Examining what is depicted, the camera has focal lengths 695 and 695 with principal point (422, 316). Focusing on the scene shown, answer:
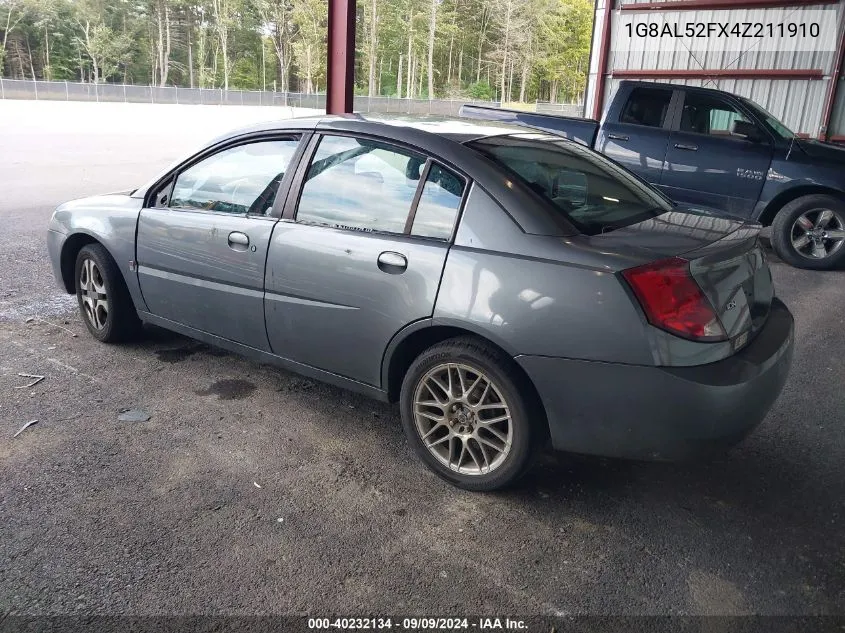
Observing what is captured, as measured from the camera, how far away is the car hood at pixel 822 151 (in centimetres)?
768

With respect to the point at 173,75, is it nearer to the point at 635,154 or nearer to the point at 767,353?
the point at 635,154

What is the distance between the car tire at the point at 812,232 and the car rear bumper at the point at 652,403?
19.2 feet

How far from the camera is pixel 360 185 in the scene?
3.30 m

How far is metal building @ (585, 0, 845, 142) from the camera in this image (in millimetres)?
11867

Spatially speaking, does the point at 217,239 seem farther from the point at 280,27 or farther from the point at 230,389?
the point at 280,27

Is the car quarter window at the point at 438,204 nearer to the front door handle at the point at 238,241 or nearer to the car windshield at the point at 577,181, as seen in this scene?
the car windshield at the point at 577,181

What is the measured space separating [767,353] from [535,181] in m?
1.18

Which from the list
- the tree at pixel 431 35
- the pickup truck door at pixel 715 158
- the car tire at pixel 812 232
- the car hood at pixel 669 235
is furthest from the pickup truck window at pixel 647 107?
the tree at pixel 431 35

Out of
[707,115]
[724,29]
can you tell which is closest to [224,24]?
[724,29]

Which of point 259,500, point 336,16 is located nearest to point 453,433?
point 259,500

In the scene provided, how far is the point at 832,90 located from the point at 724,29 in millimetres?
2193

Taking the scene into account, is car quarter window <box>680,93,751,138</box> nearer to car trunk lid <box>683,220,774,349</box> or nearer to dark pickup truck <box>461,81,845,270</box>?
dark pickup truck <box>461,81,845,270</box>

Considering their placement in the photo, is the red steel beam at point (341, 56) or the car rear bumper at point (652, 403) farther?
the red steel beam at point (341, 56)

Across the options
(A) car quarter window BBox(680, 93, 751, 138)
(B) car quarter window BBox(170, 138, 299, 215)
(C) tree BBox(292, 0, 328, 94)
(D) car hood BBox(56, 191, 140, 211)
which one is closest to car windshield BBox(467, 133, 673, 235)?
(B) car quarter window BBox(170, 138, 299, 215)
